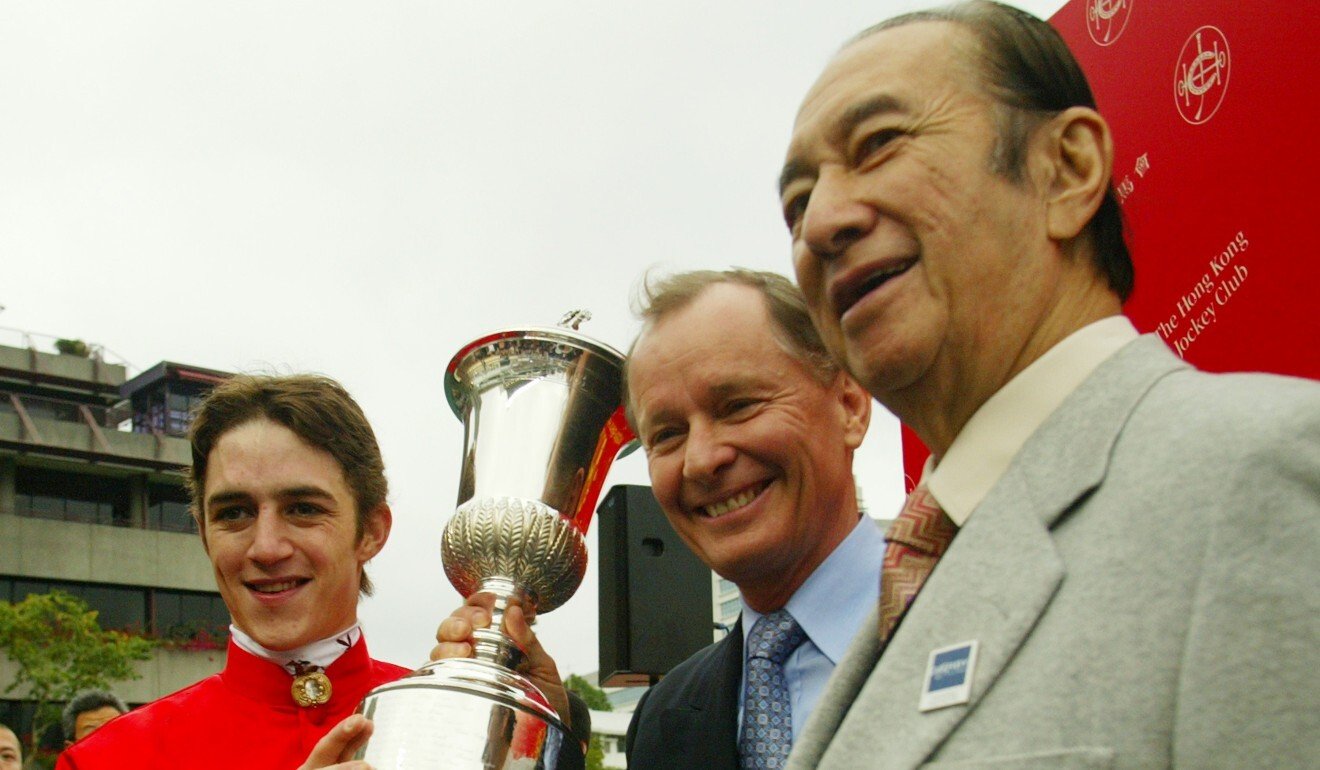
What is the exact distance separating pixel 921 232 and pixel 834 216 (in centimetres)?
13

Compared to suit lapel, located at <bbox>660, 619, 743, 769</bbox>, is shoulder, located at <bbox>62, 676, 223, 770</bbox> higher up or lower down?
higher up

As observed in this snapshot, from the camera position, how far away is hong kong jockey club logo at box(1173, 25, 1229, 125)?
2.17 metres

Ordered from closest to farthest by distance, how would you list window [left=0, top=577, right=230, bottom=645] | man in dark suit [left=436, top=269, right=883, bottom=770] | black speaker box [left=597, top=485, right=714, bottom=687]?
man in dark suit [left=436, top=269, right=883, bottom=770] → black speaker box [left=597, top=485, right=714, bottom=687] → window [left=0, top=577, right=230, bottom=645]

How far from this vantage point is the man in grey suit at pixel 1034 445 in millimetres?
1028

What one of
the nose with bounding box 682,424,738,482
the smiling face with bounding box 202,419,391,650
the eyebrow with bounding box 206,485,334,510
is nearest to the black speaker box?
the smiling face with bounding box 202,419,391,650

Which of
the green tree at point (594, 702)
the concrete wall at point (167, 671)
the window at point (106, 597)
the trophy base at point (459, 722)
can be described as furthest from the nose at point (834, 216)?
the green tree at point (594, 702)

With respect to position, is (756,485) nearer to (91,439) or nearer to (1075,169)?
(1075,169)

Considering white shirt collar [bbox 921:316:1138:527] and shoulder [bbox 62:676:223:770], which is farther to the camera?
shoulder [bbox 62:676:223:770]

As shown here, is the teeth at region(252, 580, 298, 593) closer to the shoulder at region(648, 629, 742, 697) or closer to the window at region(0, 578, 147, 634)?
the shoulder at region(648, 629, 742, 697)

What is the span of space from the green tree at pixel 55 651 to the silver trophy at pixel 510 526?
28.4 metres

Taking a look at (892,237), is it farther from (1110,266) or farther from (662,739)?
(662,739)

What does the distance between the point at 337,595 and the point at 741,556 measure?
1.07 m

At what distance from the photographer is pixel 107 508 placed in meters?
38.0

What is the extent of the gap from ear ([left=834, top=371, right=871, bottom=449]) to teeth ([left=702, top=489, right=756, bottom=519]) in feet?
0.98
